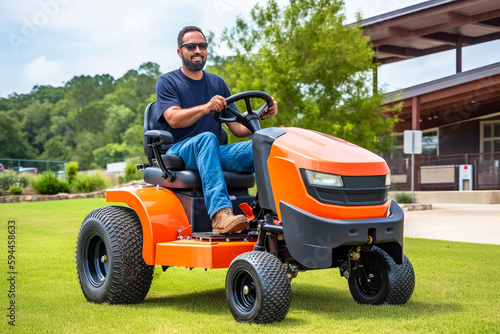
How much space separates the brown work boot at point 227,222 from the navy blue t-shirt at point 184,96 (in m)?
0.89

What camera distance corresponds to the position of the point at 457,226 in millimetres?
11273

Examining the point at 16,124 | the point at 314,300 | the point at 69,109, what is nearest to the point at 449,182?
the point at 314,300

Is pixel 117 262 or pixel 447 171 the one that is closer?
pixel 117 262

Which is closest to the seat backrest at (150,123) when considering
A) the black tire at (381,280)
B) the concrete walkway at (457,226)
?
the black tire at (381,280)

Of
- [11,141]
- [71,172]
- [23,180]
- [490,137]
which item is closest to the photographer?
[490,137]

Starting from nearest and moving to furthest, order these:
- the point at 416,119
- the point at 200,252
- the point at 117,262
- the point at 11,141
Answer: the point at 200,252 < the point at 117,262 < the point at 416,119 < the point at 11,141

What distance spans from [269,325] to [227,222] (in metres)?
0.74

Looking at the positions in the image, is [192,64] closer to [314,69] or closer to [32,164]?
[314,69]

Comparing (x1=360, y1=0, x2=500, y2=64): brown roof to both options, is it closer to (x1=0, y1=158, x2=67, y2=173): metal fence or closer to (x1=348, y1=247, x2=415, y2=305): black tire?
(x1=348, y1=247, x2=415, y2=305): black tire

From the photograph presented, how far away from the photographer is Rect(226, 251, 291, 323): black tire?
12.0ft

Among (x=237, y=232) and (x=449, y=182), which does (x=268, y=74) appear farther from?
(x=237, y=232)

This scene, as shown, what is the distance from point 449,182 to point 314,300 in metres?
19.0

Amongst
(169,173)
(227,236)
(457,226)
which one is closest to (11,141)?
(457,226)

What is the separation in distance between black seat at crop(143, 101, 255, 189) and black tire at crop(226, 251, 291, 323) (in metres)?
0.85
